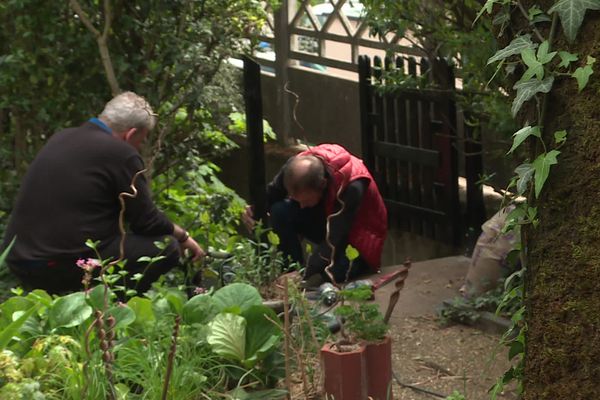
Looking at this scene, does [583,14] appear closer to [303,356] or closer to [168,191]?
[303,356]

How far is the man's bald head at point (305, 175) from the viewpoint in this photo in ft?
23.6

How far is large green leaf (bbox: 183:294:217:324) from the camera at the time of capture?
4625 mm

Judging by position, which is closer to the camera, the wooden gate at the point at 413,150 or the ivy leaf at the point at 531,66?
the ivy leaf at the point at 531,66

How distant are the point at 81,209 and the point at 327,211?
2.03m

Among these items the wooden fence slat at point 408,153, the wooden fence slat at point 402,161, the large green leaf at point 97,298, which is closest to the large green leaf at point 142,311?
the large green leaf at point 97,298

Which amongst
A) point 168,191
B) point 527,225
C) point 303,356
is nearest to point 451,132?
point 168,191

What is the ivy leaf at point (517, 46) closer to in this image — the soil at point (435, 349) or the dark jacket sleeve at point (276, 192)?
the soil at point (435, 349)

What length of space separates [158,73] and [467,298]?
8.25 feet

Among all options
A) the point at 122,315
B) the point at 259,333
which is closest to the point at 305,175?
the point at 259,333

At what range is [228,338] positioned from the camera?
4.36m

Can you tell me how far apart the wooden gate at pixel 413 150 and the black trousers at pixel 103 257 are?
2394mm

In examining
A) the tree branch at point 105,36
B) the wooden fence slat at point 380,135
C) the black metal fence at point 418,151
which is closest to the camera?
the tree branch at point 105,36

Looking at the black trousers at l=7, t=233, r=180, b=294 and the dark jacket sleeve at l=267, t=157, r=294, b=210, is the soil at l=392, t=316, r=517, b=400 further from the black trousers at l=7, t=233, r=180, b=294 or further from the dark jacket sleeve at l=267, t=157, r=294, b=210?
the dark jacket sleeve at l=267, t=157, r=294, b=210

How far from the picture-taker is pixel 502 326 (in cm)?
579
